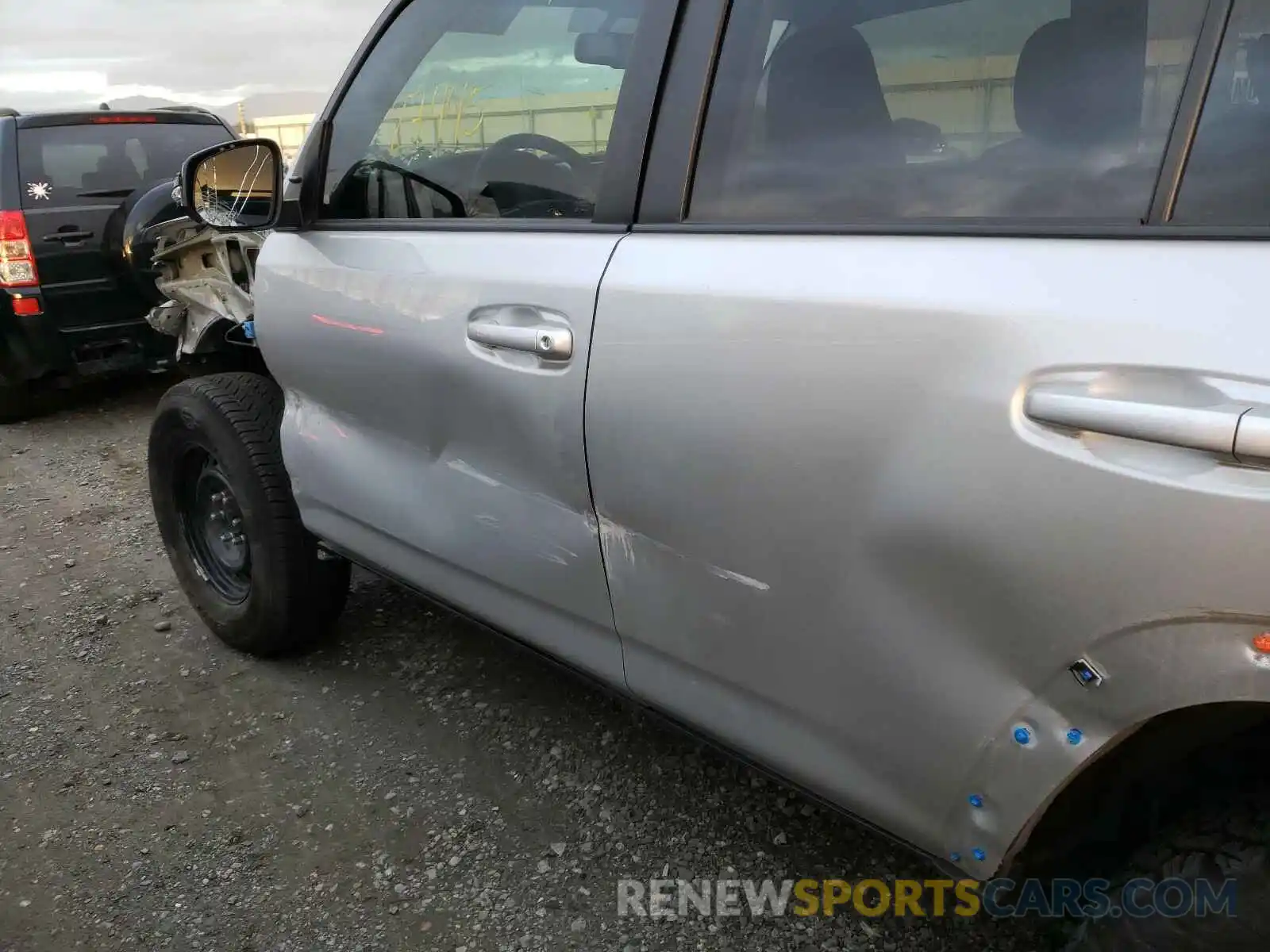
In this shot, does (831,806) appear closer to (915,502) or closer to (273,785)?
(915,502)

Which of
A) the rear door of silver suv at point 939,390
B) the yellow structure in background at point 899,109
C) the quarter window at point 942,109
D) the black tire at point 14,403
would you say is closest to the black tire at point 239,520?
the yellow structure in background at point 899,109

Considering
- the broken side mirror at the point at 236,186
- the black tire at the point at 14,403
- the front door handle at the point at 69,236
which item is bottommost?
the black tire at the point at 14,403

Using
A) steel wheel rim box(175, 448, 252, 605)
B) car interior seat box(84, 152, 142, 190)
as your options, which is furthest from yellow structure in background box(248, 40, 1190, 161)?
car interior seat box(84, 152, 142, 190)

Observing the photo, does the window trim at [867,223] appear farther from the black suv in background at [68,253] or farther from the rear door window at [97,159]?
the rear door window at [97,159]

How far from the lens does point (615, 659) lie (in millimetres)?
1955

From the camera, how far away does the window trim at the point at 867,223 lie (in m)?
1.21

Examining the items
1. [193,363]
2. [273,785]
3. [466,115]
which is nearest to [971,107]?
[466,115]

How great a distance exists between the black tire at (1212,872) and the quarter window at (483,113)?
4.46 ft

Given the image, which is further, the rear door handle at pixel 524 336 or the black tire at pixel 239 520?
the black tire at pixel 239 520

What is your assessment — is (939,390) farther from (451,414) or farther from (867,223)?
(451,414)

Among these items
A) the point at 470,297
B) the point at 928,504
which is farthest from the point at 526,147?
the point at 928,504

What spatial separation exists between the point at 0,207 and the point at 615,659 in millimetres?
5458

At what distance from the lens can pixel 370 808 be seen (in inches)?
99.0

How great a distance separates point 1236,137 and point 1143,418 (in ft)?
1.20
